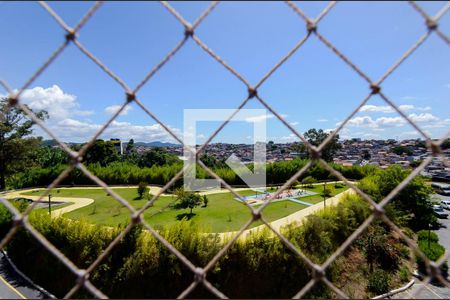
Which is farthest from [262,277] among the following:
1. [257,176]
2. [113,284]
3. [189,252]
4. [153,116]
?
[257,176]

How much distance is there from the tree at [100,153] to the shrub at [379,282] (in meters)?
24.7

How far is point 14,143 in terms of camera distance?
17.0 meters

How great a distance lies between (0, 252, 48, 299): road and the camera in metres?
7.00

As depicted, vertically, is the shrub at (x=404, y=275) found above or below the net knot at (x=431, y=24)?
below

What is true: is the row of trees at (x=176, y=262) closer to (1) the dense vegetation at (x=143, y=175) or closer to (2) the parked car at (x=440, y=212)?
(2) the parked car at (x=440, y=212)

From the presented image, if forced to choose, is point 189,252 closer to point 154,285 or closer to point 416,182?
point 154,285

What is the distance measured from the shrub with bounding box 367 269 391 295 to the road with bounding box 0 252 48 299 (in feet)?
27.1

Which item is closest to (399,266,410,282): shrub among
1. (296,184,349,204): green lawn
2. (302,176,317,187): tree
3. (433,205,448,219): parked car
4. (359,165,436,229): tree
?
(359,165,436,229): tree

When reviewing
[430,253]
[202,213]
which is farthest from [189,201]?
[430,253]

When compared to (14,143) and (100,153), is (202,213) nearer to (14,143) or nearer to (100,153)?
(14,143)

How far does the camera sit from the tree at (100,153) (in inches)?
1086

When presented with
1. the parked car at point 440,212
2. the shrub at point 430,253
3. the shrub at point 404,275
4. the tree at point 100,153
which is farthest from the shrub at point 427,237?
the tree at point 100,153

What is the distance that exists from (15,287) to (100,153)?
2207 centimetres

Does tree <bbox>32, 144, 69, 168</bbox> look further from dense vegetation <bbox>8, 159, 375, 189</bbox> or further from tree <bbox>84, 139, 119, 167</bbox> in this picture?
dense vegetation <bbox>8, 159, 375, 189</bbox>
